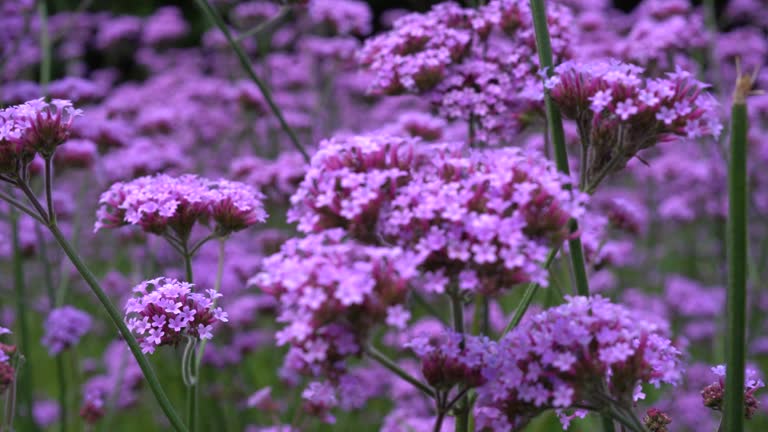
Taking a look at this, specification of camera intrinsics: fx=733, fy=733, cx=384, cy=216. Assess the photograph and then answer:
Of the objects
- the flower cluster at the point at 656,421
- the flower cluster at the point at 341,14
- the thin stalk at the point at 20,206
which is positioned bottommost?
the flower cluster at the point at 656,421

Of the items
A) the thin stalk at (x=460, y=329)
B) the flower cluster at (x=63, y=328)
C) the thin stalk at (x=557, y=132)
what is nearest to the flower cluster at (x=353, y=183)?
the thin stalk at (x=460, y=329)

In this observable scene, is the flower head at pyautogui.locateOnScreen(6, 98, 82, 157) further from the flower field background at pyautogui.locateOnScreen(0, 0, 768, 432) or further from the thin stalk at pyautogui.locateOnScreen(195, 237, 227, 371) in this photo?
the thin stalk at pyautogui.locateOnScreen(195, 237, 227, 371)

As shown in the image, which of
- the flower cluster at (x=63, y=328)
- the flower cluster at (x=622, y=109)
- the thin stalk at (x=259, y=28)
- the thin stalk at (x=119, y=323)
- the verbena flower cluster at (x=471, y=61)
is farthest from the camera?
the flower cluster at (x=63, y=328)

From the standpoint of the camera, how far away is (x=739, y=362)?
1.18m

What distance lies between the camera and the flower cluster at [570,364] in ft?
3.89

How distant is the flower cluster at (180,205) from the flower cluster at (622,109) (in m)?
0.76

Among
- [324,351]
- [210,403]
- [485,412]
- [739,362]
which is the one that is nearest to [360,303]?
[324,351]

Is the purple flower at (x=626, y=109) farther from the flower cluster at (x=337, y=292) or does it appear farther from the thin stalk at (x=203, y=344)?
the thin stalk at (x=203, y=344)

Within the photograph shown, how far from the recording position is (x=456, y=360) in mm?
1226

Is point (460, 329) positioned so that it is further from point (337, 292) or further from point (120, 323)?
point (120, 323)

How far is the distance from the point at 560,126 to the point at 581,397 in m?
0.56

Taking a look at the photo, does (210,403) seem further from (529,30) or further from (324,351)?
(324,351)

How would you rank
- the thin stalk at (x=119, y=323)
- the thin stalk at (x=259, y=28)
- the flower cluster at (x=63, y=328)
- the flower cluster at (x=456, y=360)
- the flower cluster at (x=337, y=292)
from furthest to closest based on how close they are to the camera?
1. the flower cluster at (x=63, y=328)
2. the thin stalk at (x=259, y=28)
3. the thin stalk at (x=119, y=323)
4. the flower cluster at (x=456, y=360)
5. the flower cluster at (x=337, y=292)

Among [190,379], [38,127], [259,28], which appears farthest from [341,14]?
[190,379]
